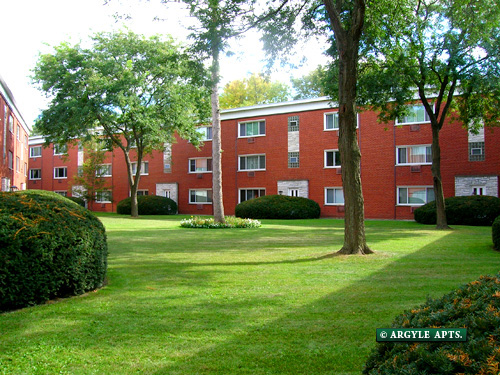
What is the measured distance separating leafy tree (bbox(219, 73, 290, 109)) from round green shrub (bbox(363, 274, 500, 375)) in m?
52.4

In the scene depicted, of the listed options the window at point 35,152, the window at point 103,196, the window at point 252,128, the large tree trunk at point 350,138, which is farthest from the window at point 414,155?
the window at point 35,152

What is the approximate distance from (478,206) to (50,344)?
2434cm

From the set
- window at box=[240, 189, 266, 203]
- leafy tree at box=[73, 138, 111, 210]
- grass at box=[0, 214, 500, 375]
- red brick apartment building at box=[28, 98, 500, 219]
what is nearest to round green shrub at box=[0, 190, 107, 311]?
grass at box=[0, 214, 500, 375]

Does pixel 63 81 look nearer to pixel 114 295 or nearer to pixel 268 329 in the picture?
pixel 114 295

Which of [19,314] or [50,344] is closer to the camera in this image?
[50,344]

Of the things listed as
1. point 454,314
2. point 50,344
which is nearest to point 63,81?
point 50,344

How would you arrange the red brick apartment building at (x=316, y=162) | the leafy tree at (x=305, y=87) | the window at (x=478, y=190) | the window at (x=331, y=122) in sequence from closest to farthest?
the window at (x=478, y=190) → the red brick apartment building at (x=316, y=162) → the window at (x=331, y=122) → the leafy tree at (x=305, y=87)

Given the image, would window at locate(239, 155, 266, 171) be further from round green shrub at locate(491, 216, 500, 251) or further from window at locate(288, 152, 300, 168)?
round green shrub at locate(491, 216, 500, 251)

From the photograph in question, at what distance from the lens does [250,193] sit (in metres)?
37.6

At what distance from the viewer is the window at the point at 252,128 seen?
3688 cm

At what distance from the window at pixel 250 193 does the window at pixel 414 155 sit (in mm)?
11112

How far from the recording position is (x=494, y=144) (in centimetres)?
2795

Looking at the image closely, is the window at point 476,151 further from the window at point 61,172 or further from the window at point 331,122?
the window at point 61,172

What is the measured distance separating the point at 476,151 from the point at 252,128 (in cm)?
1680
